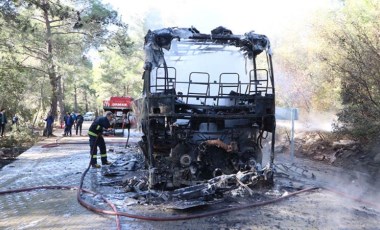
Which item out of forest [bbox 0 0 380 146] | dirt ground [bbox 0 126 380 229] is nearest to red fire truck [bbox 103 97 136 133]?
forest [bbox 0 0 380 146]

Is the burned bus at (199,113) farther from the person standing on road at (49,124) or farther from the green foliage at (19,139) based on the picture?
the person standing on road at (49,124)

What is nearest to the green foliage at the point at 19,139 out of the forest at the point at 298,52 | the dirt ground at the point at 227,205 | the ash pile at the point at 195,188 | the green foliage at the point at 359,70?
the forest at the point at 298,52

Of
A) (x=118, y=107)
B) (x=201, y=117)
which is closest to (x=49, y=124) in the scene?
(x=118, y=107)

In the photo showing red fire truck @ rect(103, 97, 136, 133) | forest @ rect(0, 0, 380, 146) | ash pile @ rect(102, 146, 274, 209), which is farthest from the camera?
red fire truck @ rect(103, 97, 136, 133)

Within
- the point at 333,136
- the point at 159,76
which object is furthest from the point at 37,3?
the point at 333,136

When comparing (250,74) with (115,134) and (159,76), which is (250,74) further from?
(115,134)

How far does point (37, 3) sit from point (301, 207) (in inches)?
330

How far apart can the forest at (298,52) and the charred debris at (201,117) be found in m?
4.62

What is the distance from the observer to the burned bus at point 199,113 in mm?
7379

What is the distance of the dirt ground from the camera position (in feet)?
18.5

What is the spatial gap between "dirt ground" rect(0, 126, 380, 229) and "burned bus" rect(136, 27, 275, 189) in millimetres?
842

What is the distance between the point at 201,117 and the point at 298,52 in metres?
12.7

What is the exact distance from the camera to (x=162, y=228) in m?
5.43

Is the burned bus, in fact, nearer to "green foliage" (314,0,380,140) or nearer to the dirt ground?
the dirt ground
